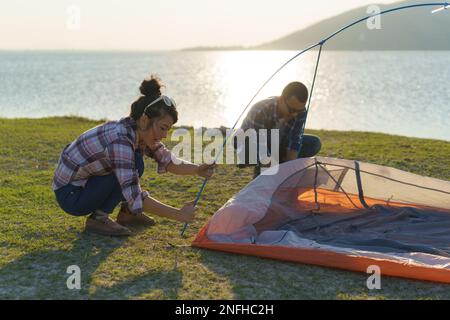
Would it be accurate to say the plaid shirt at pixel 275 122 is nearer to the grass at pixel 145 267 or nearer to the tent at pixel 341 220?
the tent at pixel 341 220

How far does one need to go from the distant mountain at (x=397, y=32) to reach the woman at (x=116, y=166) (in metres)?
28.4

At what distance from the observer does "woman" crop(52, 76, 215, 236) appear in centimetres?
302

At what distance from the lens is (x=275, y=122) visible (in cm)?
436

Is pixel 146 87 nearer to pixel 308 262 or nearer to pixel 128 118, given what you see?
pixel 128 118

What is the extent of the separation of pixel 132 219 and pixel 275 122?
1.44m

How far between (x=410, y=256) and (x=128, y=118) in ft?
5.95

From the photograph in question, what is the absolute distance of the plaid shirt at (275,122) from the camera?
4316 millimetres

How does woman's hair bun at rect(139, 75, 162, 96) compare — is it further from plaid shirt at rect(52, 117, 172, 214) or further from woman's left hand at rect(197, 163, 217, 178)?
woman's left hand at rect(197, 163, 217, 178)

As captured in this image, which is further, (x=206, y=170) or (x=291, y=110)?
(x=291, y=110)

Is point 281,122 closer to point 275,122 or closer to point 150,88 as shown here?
point 275,122

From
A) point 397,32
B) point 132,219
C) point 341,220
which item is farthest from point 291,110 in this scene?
point 397,32

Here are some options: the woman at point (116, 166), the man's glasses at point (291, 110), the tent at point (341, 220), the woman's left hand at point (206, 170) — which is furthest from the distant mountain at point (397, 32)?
the woman at point (116, 166)

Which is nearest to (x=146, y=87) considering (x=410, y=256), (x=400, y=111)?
(x=410, y=256)

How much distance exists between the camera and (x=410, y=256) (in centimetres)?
302
